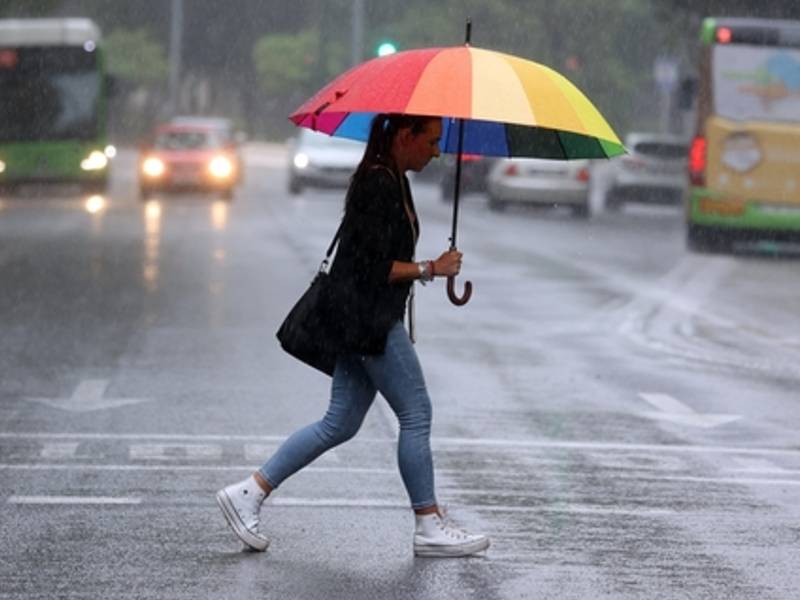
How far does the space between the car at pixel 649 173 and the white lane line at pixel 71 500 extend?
35612 millimetres

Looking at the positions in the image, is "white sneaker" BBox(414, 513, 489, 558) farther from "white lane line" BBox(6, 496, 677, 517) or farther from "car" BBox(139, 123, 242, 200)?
"car" BBox(139, 123, 242, 200)

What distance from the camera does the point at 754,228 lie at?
29.2m

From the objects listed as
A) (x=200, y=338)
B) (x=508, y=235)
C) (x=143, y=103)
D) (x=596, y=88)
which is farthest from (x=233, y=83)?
(x=200, y=338)

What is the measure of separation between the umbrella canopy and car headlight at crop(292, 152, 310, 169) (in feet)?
130

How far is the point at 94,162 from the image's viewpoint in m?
44.2

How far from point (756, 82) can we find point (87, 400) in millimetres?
18387

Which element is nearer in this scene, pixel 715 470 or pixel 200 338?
pixel 715 470

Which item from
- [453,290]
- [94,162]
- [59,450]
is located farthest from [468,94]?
[94,162]

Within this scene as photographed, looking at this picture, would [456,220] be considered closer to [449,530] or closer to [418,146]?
[418,146]

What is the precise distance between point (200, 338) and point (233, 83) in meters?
92.3

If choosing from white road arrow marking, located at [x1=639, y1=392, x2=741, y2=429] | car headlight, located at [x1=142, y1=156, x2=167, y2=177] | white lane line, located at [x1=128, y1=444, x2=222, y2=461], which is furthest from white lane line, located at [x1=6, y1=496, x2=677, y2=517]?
car headlight, located at [x1=142, y1=156, x2=167, y2=177]

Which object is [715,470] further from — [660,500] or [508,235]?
[508,235]

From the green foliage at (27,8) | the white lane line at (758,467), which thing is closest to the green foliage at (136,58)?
the green foliage at (27,8)

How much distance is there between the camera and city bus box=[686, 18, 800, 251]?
1143 inches
